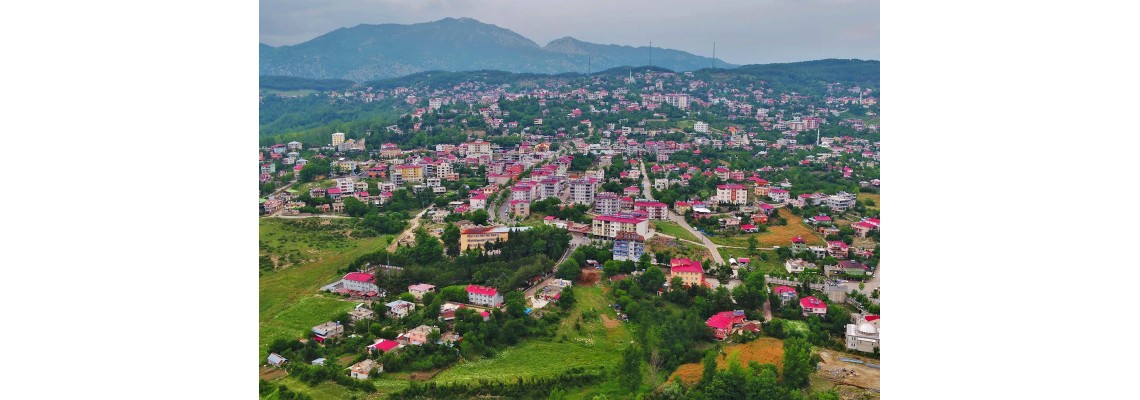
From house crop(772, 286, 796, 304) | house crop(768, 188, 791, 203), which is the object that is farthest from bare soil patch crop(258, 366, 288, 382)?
house crop(768, 188, 791, 203)

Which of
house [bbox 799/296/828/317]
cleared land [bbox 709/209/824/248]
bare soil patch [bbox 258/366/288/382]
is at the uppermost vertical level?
cleared land [bbox 709/209/824/248]

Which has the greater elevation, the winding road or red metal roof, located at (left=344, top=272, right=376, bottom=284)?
the winding road

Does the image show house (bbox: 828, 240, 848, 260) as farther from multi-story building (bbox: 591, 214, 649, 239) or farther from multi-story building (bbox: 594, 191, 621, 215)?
multi-story building (bbox: 594, 191, 621, 215)

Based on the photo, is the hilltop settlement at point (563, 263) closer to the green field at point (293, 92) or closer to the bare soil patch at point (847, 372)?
the bare soil patch at point (847, 372)

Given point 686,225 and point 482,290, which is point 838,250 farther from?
point 482,290

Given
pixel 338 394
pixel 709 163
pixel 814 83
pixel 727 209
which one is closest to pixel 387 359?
pixel 338 394

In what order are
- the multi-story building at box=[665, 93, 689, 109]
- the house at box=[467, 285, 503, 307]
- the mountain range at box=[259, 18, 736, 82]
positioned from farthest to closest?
the multi-story building at box=[665, 93, 689, 109] → the mountain range at box=[259, 18, 736, 82] → the house at box=[467, 285, 503, 307]

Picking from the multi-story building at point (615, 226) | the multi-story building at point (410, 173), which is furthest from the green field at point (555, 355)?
the multi-story building at point (410, 173)

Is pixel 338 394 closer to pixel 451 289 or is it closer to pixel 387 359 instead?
pixel 387 359
